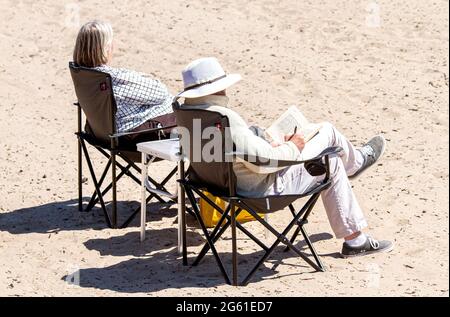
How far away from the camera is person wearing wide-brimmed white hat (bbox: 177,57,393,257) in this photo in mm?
5645

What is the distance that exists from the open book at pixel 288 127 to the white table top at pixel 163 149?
0.57 meters

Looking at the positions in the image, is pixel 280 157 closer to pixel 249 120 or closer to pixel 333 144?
pixel 333 144

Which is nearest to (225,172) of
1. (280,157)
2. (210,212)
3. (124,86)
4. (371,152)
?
(280,157)

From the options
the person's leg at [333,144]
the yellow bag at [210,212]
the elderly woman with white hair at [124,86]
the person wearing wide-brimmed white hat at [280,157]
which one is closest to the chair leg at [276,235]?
the person wearing wide-brimmed white hat at [280,157]

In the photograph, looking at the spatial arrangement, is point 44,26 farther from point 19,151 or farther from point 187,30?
point 19,151

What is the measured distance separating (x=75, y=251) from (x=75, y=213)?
0.82 meters

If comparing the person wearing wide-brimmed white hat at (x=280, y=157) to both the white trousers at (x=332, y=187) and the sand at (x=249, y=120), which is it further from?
the sand at (x=249, y=120)

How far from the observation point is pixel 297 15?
36.9 feet

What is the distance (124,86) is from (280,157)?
1501 millimetres

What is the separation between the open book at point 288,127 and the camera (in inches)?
235

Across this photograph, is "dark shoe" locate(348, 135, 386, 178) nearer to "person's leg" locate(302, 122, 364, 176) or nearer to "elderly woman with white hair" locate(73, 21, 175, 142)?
"person's leg" locate(302, 122, 364, 176)

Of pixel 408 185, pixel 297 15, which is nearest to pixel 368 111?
pixel 408 185

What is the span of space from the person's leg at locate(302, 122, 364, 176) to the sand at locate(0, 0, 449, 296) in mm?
448

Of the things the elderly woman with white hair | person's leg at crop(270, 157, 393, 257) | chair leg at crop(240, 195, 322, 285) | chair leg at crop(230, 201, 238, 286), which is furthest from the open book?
the elderly woman with white hair
